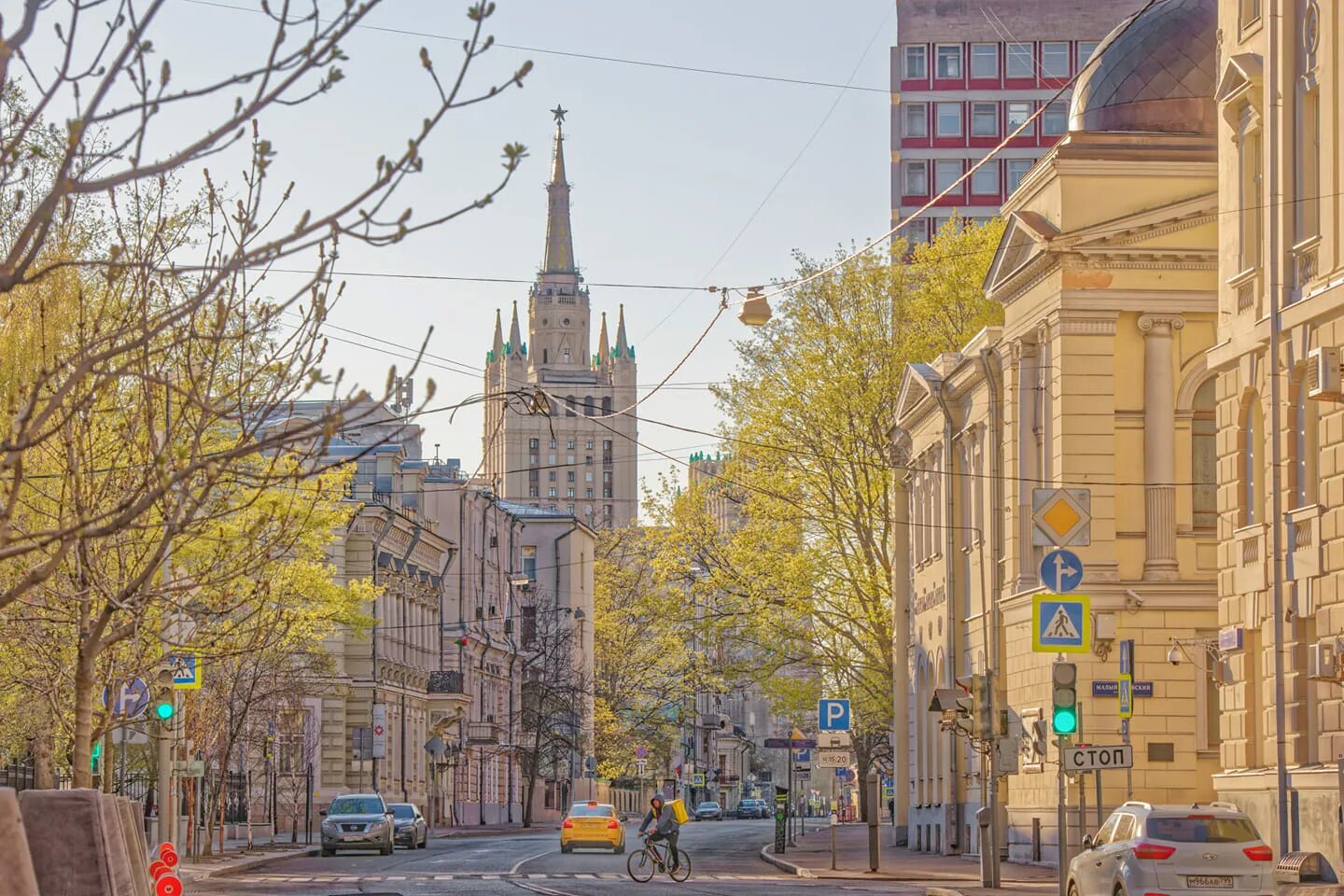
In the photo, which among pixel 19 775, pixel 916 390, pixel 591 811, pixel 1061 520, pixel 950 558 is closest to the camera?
pixel 1061 520

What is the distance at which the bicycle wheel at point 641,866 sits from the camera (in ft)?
119

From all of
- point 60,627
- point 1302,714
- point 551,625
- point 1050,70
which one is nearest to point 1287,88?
point 1302,714

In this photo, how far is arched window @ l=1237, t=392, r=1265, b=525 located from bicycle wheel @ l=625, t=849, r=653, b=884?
12.6 m

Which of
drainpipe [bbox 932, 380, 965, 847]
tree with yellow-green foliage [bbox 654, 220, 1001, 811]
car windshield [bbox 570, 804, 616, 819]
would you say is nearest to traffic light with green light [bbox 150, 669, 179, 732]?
drainpipe [bbox 932, 380, 965, 847]

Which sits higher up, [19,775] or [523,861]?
[19,775]

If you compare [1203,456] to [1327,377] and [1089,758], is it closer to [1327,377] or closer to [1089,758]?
[1089,758]

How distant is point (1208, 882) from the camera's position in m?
21.7

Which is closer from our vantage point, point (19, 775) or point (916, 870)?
point (916, 870)

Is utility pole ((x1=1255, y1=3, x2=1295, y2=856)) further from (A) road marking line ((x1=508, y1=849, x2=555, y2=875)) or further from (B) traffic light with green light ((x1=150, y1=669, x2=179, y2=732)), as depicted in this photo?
(A) road marking line ((x1=508, y1=849, x2=555, y2=875))

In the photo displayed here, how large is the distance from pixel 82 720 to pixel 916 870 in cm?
1921

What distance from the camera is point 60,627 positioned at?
31.5 meters

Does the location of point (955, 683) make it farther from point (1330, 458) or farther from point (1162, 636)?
point (1330, 458)

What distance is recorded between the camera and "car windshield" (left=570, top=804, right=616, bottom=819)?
Result: 50.9 meters

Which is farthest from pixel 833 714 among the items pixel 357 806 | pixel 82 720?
pixel 82 720
